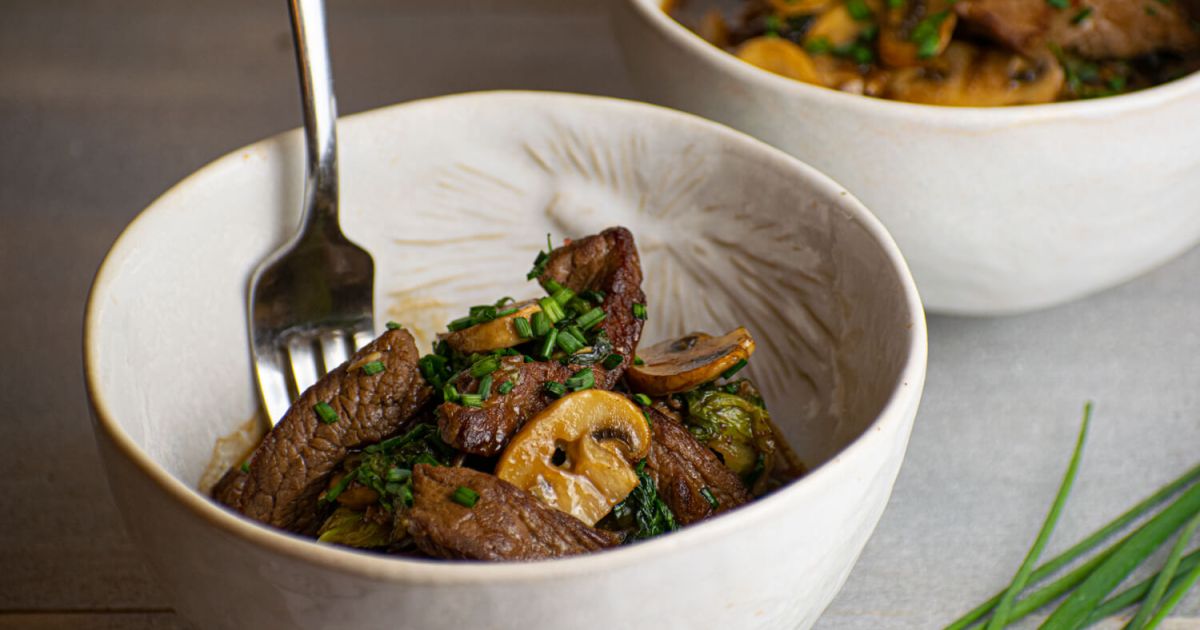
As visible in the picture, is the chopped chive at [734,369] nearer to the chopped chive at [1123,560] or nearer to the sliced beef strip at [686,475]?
the sliced beef strip at [686,475]

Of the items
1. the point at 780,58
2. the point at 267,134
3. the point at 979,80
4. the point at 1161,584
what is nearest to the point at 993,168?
the point at 979,80

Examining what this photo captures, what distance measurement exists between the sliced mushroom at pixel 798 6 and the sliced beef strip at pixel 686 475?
0.85 meters

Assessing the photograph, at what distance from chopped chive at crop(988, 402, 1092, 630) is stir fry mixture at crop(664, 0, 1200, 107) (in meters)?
0.50

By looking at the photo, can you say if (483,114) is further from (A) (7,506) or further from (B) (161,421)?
(A) (7,506)

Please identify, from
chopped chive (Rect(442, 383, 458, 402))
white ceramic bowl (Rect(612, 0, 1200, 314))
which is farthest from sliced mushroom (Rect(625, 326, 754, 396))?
white ceramic bowl (Rect(612, 0, 1200, 314))

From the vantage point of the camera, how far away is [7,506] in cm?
133

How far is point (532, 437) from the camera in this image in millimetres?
1005

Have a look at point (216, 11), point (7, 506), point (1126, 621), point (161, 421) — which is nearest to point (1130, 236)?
point (1126, 621)

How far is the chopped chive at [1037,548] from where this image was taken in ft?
3.77

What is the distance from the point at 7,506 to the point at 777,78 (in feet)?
3.50

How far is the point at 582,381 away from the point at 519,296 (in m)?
0.41

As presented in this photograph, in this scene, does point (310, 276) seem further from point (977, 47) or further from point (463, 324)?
point (977, 47)

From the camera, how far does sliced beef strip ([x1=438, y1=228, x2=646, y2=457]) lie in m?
1.00

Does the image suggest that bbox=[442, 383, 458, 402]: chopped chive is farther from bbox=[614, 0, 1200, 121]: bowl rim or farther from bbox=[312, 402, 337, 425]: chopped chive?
bbox=[614, 0, 1200, 121]: bowl rim
